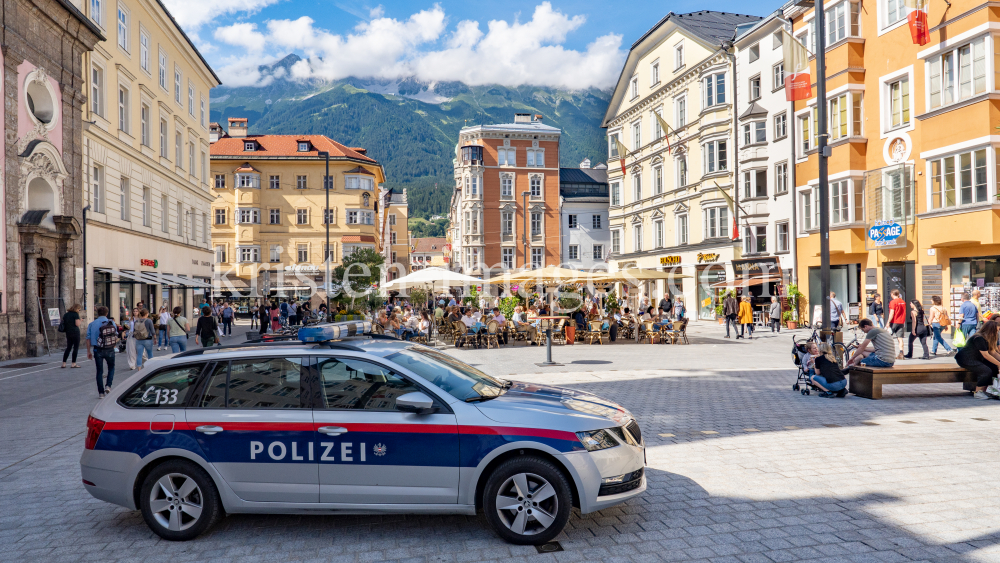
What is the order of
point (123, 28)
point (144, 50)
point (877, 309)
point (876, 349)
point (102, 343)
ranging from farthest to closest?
point (144, 50), point (123, 28), point (877, 309), point (102, 343), point (876, 349)

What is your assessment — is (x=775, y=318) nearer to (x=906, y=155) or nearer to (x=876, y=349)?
(x=906, y=155)

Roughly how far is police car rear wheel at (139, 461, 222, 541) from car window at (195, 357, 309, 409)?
55cm

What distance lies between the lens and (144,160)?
30328mm

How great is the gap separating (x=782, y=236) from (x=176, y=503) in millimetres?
33552

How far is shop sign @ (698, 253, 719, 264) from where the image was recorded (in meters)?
37.6

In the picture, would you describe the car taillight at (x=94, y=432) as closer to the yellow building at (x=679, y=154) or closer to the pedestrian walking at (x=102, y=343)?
the pedestrian walking at (x=102, y=343)

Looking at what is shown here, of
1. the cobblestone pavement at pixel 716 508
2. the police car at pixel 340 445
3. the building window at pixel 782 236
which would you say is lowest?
the cobblestone pavement at pixel 716 508

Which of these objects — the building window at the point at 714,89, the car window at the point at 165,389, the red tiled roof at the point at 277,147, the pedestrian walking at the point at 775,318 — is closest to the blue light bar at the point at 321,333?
the car window at the point at 165,389

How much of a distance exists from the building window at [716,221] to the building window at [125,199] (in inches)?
1213

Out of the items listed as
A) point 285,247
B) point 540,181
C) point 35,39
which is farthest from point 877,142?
point 285,247

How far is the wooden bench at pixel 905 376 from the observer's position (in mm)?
10672

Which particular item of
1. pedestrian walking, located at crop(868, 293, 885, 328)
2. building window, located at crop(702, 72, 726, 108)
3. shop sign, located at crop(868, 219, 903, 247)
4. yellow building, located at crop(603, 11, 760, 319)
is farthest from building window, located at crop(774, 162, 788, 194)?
pedestrian walking, located at crop(868, 293, 885, 328)

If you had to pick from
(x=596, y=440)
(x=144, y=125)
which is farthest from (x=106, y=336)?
(x=144, y=125)

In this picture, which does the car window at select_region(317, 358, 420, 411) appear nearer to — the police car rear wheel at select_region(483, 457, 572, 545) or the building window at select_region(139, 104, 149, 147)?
the police car rear wheel at select_region(483, 457, 572, 545)
